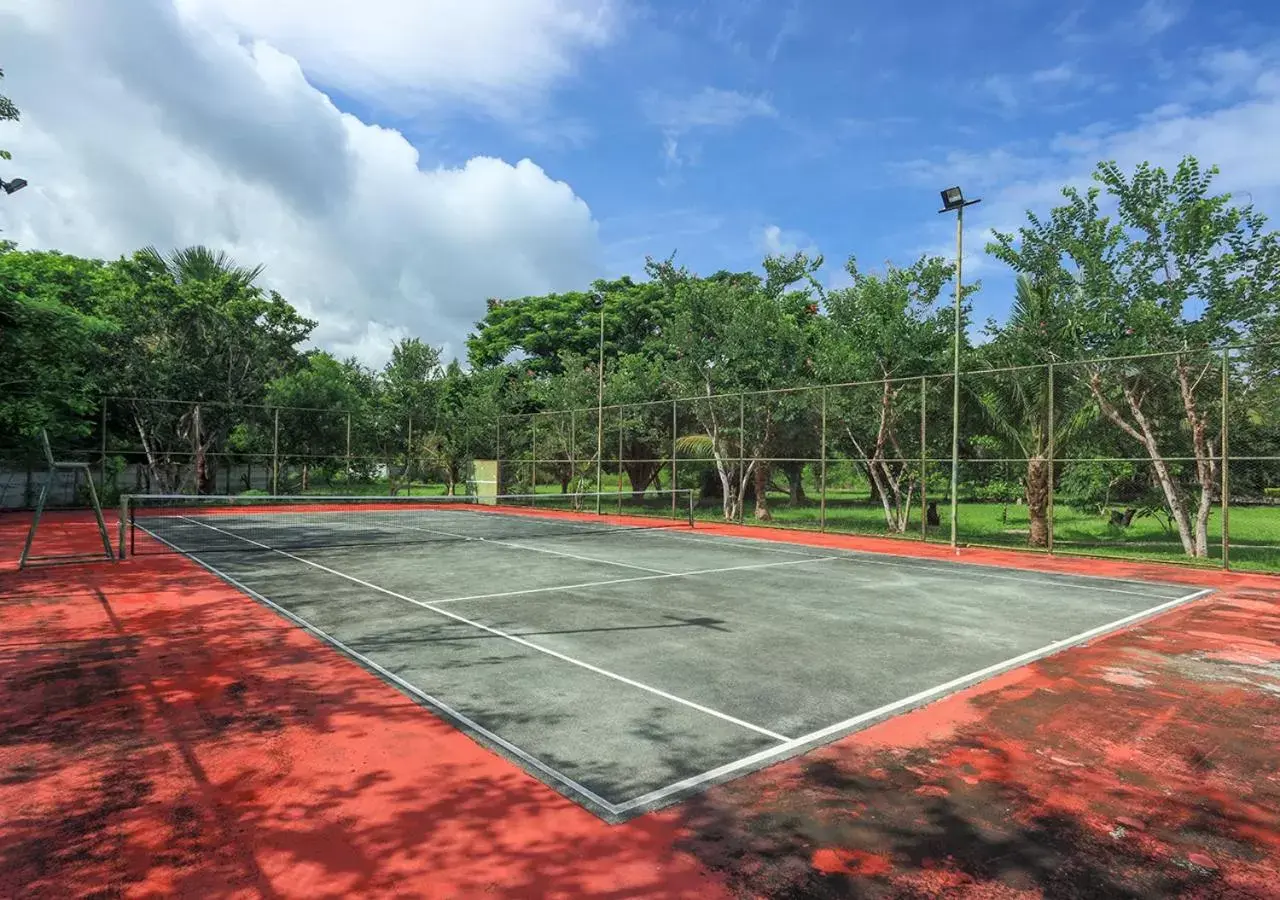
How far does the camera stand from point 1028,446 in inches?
738

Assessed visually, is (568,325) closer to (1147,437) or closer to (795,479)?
(795,479)

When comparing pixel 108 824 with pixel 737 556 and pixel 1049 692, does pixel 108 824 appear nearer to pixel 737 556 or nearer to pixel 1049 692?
pixel 1049 692

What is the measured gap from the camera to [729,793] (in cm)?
395

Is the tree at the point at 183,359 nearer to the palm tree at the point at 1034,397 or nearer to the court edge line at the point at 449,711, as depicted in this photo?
the court edge line at the point at 449,711

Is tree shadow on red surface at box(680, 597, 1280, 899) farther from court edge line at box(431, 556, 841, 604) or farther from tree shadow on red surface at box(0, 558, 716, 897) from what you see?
court edge line at box(431, 556, 841, 604)

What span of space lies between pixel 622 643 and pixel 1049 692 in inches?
152

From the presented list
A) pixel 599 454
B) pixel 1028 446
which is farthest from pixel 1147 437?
pixel 599 454

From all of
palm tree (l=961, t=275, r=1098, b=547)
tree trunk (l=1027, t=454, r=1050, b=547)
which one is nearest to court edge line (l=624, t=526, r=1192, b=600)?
palm tree (l=961, t=275, r=1098, b=547)

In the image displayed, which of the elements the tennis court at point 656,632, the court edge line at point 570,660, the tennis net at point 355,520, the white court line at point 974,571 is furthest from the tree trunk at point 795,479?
the court edge line at point 570,660

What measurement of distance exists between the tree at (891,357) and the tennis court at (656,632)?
6.47 m

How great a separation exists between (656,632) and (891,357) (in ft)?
54.2

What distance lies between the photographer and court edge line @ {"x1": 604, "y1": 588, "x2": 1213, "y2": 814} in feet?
12.9

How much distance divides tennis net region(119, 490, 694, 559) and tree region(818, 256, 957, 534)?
236 inches

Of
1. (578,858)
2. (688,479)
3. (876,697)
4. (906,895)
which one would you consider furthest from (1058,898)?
(688,479)
